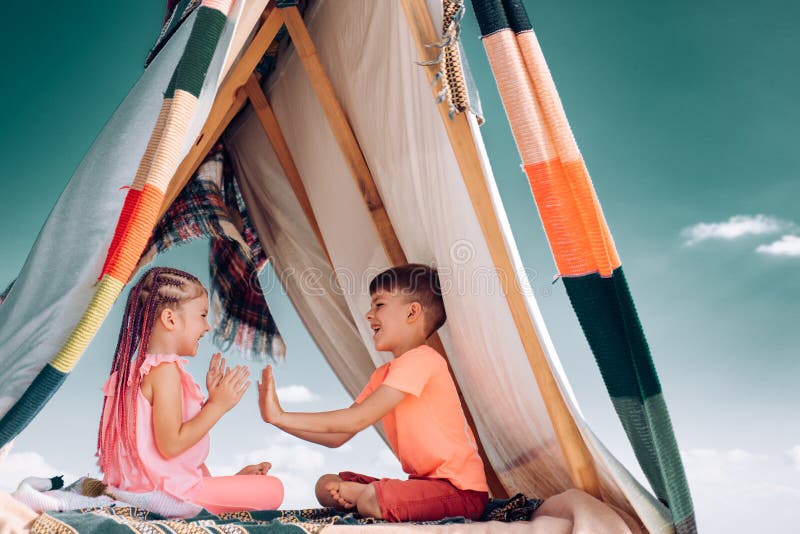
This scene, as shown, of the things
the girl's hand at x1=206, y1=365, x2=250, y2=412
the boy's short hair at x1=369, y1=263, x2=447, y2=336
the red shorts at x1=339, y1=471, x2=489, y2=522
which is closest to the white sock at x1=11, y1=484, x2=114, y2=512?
the girl's hand at x1=206, y1=365, x2=250, y2=412

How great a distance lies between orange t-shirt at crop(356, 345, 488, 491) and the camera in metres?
1.93

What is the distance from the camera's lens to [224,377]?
1906 millimetres

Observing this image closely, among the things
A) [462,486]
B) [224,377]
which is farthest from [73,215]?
[462,486]

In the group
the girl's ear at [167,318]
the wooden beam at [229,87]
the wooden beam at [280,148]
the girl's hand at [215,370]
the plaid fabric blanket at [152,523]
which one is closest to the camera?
the plaid fabric blanket at [152,523]

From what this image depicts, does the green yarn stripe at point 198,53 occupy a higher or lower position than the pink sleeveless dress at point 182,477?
higher

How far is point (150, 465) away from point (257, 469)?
396 mm

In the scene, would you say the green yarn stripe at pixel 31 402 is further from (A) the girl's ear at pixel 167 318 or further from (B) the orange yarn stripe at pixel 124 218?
(A) the girl's ear at pixel 167 318

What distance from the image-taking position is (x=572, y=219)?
65.1 inches

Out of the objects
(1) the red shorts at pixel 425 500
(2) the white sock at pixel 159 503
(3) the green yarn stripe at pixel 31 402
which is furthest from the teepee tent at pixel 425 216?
(2) the white sock at pixel 159 503

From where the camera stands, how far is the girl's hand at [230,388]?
73.3 inches

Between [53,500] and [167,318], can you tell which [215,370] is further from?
[53,500]

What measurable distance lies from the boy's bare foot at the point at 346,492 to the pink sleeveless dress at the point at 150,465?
13.7 inches

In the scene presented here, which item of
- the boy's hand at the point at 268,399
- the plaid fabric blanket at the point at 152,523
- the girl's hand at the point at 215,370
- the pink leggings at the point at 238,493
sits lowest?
the plaid fabric blanket at the point at 152,523

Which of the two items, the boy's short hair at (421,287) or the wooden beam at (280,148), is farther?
the wooden beam at (280,148)
